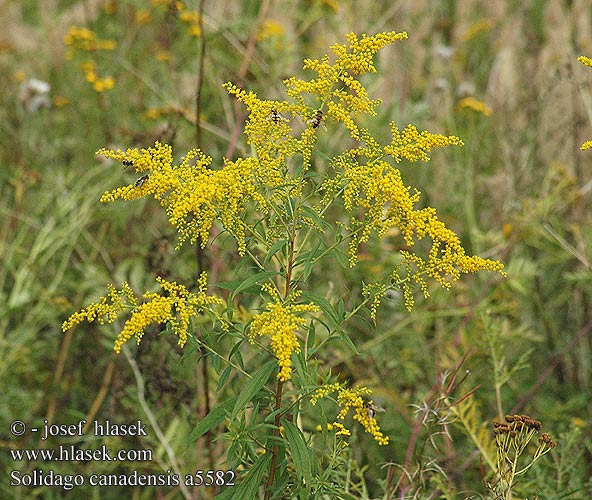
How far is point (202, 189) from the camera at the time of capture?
3.29ft

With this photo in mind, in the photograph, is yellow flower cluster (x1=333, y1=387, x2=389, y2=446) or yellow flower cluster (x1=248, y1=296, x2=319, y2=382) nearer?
yellow flower cluster (x1=248, y1=296, x2=319, y2=382)

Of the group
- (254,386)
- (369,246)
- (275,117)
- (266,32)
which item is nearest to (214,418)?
(254,386)

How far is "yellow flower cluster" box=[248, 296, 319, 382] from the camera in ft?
3.07

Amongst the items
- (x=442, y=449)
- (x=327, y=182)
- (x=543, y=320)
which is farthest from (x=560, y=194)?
(x=327, y=182)

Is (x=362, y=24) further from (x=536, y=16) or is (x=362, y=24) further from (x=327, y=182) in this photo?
(x=327, y=182)

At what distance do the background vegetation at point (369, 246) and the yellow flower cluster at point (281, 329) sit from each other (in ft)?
0.53

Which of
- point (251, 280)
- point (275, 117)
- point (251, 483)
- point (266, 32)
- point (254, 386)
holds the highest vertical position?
point (266, 32)

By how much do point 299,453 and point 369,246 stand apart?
1.29 m

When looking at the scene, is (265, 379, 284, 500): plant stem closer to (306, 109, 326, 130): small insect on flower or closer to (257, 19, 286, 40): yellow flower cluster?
(306, 109, 326, 130): small insect on flower

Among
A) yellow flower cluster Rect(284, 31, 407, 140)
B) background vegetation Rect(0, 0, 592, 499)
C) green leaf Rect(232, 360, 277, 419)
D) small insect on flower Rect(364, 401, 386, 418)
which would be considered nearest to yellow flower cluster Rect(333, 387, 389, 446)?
small insect on flower Rect(364, 401, 386, 418)

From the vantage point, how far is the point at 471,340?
204cm

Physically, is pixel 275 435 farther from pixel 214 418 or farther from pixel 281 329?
pixel 281 329

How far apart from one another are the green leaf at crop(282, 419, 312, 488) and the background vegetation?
171mm

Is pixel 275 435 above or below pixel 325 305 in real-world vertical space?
below
